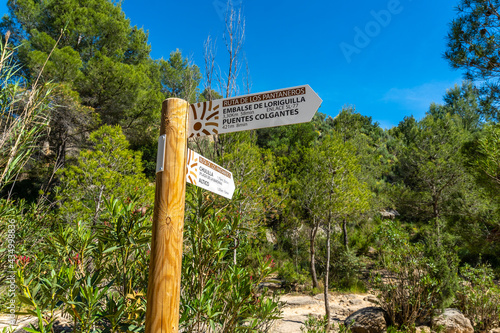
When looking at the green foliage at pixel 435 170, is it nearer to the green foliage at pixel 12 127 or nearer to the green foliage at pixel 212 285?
the green foliage at pixel 212 285

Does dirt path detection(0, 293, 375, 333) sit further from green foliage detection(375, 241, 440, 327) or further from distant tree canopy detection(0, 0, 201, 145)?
distant tree canopy detection(0, 0, 201, 145)

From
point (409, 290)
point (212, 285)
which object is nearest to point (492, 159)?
point (409, 290)

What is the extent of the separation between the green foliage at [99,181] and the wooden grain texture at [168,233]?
5.47 metres

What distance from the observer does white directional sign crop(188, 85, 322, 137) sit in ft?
5.16

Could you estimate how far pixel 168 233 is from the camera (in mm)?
1479

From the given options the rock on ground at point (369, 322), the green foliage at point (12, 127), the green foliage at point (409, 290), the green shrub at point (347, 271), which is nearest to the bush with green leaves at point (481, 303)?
the green foliage at point (409, 290)

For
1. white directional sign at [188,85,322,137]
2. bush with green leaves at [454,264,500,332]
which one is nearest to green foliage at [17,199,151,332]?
white directional sign at [188,85,322,137]

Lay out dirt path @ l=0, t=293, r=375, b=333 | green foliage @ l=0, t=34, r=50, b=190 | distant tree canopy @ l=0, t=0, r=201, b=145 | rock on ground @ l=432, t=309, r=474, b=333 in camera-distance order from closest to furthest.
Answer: green foliage @ l=0, t=34, r=50, b=190 → rock on ground @ l=432, t=309, r=474, b=333 → dirt path @ l=0, t=293, r=375, b=333 → distant tree canopy @ l=0, t=0, r=201, b=145

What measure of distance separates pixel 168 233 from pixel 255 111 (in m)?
0.88

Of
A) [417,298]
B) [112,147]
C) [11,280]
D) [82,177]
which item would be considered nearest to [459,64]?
[417,298]

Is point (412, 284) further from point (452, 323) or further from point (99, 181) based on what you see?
point (99, 181)

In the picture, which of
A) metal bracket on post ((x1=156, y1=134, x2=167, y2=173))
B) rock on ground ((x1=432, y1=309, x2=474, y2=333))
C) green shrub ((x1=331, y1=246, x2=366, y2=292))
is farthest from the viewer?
green shrub ((x1=331, y1=246, x2=366, y2=292))

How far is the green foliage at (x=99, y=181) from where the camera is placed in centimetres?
695

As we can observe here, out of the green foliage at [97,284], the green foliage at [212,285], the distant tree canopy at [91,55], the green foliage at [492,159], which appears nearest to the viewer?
the green foliage at [97,284]
